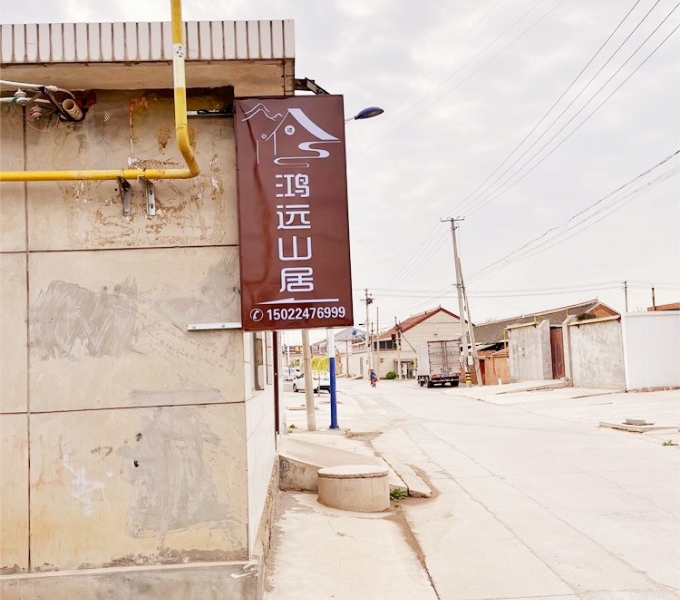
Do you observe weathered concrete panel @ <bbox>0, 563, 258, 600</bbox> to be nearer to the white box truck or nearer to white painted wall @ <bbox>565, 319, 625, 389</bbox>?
white painted wall @ <bbox>565, 319, 625, 389</bbox>

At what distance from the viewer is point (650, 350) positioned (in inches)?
1005

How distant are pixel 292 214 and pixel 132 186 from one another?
3.61 ft

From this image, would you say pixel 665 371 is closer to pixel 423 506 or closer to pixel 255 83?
pixel 423 506

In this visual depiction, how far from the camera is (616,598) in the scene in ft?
16.7

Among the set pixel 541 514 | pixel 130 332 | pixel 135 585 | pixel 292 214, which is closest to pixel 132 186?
pixel 130 332

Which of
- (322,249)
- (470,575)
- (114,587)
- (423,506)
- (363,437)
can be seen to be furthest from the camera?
(363,437)

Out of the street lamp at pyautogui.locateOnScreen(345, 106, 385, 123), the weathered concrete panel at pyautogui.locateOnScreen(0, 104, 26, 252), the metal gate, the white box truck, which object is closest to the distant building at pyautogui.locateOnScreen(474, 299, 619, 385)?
the metal gate

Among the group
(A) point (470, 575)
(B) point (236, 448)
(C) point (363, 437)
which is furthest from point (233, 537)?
(C) point (363, 437)

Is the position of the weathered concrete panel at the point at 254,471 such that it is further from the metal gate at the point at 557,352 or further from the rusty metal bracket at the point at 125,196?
the metal gate at the point at 557,352

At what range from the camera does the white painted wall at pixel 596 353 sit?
26.1 meters

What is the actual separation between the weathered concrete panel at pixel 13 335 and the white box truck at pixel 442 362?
43175 millimetres

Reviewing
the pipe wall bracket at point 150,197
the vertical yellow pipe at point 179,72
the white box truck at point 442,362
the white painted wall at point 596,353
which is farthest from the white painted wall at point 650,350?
the vertical yellow pipe at point 179,72

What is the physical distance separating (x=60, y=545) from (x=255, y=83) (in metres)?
3.33

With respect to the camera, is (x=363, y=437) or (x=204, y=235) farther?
(x=363, y=437)
